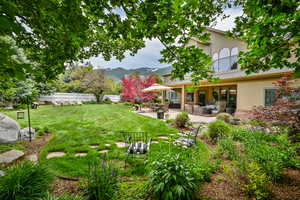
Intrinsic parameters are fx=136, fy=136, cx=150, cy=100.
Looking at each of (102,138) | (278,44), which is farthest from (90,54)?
(278,44)

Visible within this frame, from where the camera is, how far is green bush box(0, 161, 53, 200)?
191 centimetres

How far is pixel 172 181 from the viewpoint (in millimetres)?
2203

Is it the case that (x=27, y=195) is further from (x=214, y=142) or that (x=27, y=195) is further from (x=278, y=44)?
(x=214, y=142)

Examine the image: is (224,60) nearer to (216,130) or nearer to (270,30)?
(216,130)

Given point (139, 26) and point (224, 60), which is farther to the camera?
point (224, 60)

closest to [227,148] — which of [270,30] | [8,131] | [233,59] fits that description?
[270,30]

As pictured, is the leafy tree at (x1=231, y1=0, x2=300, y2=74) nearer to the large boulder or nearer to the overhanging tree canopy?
the overhanging tree canopy

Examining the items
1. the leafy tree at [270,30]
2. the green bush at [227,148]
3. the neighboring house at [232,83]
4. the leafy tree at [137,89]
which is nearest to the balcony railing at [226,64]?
the neighboring house at [232,83]

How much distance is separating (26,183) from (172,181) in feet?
7.43

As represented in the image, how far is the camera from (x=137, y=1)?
1.97m

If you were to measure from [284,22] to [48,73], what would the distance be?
13.6 ft

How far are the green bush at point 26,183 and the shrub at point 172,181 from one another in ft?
5.67

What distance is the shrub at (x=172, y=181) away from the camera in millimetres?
2055

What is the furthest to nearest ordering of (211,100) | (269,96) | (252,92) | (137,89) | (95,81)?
(95,81) → (137,89) → (211,100) → (252,92) → (269,96)
